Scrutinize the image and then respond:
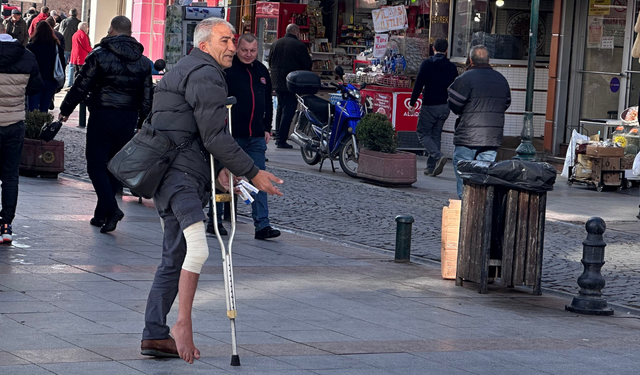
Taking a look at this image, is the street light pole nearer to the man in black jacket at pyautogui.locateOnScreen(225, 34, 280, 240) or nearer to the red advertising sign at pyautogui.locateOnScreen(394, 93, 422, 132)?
the red advertising sign at pyautogui.locateOnScreen(394, 93, 422, 132)

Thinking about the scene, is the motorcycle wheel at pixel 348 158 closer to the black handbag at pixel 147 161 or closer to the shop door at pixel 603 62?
the shop door at pixel 603 62

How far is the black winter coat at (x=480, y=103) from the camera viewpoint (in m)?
11.4

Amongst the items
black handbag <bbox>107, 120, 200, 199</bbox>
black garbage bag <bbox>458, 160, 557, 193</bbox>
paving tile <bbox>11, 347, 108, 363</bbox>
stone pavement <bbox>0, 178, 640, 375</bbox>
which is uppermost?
black handbag <bbox>107, 120, 200, 199</bbox>

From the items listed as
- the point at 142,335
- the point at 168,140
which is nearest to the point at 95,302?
the point at 142,335

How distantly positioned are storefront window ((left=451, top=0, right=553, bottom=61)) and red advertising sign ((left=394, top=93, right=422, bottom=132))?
1403 mm

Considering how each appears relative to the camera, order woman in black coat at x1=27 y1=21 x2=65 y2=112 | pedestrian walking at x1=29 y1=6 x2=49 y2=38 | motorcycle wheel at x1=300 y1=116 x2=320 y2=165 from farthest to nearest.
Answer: pedestrian walking at x1=29 y1=6 x2=49 y2=38
woman in black coat at x1=27 y1=21 x2=65 y2=112
motorcycle wheel at x1=300 y1=116 x2=320 y2=165

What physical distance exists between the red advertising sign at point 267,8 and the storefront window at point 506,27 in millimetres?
6122

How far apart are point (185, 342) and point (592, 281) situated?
3419 millimetres

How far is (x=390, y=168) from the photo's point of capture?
14.1 metres

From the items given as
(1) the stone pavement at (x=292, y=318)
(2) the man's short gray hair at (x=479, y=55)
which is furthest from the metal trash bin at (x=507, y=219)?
(2) the man's short gray hair at (x=479, y=55)

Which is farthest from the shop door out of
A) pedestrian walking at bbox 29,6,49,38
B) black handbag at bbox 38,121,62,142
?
pedestrian walking at bbox 29,6,49,38

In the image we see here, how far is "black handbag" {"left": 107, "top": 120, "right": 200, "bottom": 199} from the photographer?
5371mm

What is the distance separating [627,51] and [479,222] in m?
9.43

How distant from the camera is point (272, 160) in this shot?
54.9ft
